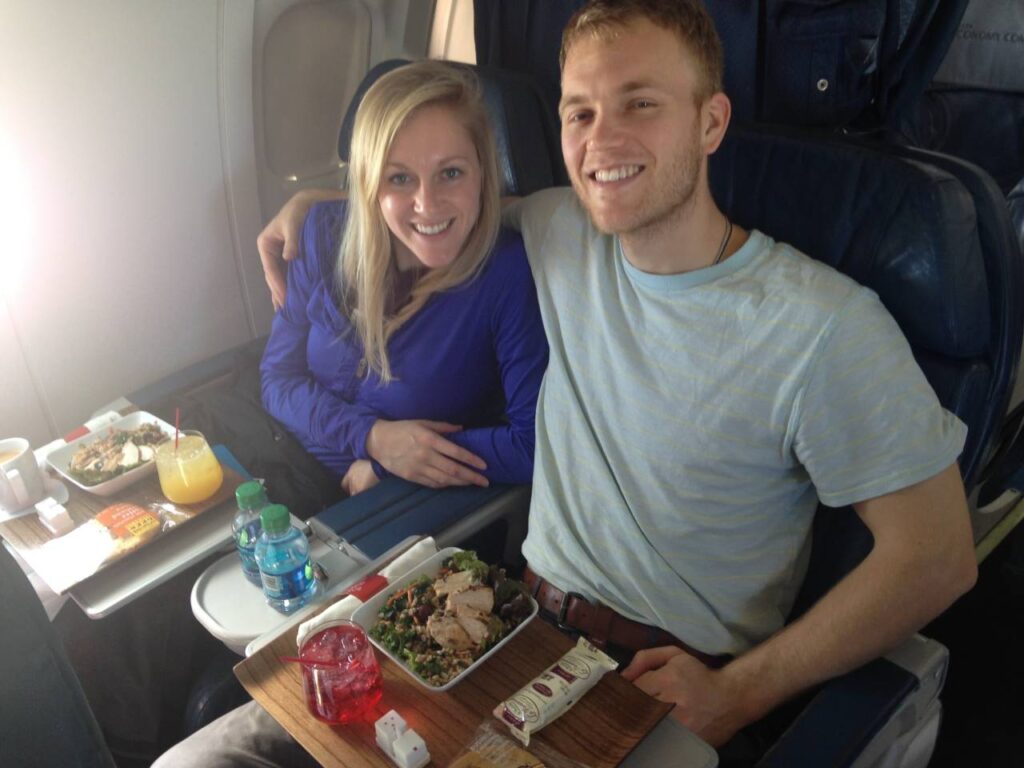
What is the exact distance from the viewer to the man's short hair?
1.31m

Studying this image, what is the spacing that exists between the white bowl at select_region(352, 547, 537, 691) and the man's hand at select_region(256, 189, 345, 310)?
940mm

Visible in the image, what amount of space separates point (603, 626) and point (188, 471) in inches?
32.7

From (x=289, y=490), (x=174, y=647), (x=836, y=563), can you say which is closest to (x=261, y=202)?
(x=289, y=490)

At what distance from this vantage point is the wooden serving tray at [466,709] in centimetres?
102

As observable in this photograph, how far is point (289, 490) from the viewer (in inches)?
72.6

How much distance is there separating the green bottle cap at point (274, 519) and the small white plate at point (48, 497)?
544 millimetres

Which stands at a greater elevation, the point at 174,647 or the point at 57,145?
the point at 57,145

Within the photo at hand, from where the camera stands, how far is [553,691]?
1062 mm

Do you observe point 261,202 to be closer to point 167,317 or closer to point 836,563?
point 167,317

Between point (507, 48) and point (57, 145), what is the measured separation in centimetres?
120

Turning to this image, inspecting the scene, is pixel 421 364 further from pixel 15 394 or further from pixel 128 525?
pixel 15 394

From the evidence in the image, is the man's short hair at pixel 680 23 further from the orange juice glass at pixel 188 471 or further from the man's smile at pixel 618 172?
the orange juice glass at pixel 188 471

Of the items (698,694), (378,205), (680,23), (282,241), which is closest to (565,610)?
(698,694)

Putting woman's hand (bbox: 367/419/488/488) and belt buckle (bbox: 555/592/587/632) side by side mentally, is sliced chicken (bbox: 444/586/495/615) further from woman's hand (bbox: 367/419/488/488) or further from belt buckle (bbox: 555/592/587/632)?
woman's hand (bbox: 367/419/488/488)
